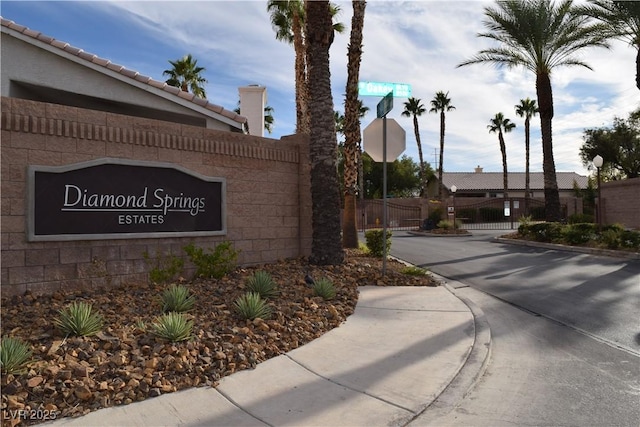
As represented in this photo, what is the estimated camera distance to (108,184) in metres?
7.38

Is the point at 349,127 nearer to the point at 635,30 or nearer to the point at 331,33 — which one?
the point at 331,33

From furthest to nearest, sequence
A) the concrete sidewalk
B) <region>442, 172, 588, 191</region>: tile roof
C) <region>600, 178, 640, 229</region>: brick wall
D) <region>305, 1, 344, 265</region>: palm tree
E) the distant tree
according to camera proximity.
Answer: <region>442, 172, 588, 191</region>: tile roof < the distant tree < <region>600, 178, 640, 229</region>: brick wall < <region>305, 1, 344, 265</region>: palm tree < the concrete sidewalk

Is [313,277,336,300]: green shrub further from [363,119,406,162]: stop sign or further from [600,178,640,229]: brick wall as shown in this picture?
[600,178,640,229]: brick wall

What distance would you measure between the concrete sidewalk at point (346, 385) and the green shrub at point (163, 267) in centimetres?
319

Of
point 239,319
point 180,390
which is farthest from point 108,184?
point 180,390

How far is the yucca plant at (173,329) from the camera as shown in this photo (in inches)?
186

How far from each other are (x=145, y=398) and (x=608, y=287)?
358 inches

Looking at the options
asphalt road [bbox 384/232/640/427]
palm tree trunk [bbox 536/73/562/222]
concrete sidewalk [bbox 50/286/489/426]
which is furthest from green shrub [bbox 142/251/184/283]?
palm tree trunk [bbox 536/73/562/222]

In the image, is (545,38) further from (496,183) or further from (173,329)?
(496,183)

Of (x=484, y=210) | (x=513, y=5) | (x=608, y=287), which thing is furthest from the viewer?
(x=484, y=210)

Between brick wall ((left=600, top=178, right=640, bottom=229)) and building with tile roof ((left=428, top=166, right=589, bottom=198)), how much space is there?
26890 mm

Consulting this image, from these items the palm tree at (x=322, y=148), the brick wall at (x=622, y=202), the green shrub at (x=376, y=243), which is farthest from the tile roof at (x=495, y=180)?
the palm tree at (x=322, y=148)

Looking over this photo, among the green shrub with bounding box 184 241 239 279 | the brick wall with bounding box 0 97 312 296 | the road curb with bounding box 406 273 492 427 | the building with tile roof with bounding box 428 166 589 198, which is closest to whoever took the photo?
the road curb with bounding box 406 273 492 427

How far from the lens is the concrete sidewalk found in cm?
362
